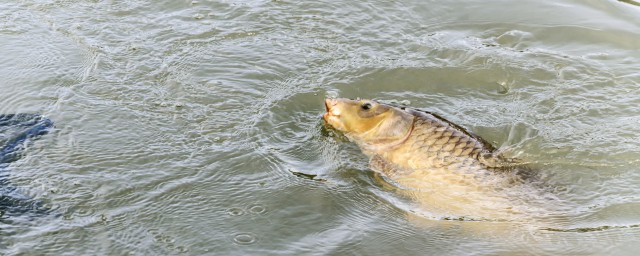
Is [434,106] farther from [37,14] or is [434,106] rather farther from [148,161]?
[37,14]

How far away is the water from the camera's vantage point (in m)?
3.67

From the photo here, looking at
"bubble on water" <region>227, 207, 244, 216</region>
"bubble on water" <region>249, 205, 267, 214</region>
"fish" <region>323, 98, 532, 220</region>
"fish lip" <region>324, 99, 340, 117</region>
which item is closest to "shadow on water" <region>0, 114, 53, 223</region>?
"bubble on water" <region>227, 207, 244, 216</region>

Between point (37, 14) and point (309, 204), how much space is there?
11.4 feet

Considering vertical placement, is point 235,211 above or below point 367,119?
below

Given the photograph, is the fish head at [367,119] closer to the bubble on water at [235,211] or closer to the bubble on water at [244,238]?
the bubble on water at [235,211]

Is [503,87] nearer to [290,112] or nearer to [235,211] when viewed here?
[290,112]

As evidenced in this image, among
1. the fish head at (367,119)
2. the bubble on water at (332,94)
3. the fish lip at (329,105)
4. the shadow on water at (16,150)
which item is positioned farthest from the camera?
the bubble on water at (332,94)

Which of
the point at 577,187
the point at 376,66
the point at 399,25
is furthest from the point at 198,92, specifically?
the point at 577,187

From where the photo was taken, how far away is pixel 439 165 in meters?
4.00

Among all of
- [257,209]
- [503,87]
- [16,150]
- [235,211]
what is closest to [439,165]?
[257,209]

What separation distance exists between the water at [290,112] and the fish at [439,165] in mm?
106

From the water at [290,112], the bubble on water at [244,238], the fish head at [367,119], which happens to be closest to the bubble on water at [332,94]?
the water at [290,112]

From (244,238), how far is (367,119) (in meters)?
1.21

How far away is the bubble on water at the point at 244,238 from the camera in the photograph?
357 centimetres
